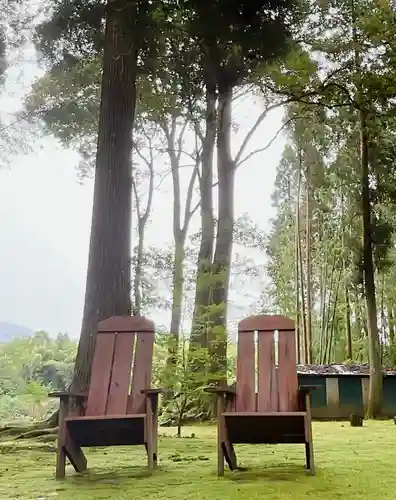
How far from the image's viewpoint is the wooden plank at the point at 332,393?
14148 millimetres

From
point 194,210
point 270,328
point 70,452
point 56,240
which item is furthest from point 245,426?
point 56,240

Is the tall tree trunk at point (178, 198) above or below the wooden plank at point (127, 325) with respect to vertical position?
above

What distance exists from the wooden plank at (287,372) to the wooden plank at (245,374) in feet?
0.56

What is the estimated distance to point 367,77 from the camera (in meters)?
10.9

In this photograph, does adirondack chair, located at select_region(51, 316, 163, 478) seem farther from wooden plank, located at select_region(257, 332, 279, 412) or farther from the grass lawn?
wooden plank, located at select_region(257, 332, 279, 412)

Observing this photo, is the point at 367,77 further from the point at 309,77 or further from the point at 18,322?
the point at 18,322

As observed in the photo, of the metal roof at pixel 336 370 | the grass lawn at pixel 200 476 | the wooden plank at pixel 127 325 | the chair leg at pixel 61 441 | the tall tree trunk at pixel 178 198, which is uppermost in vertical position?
the tall tree trunk at pixel 178 198

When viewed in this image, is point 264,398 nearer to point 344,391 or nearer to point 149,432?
point 149,432

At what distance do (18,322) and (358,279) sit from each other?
8.90 meters

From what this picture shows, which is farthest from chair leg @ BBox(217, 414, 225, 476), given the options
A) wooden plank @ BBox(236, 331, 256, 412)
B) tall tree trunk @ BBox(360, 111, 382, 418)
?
tall tree trunk @ BBox(360, 111, 382, 418)

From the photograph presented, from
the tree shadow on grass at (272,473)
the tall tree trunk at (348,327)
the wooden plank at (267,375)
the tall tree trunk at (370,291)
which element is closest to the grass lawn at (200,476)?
the tree shadow on grass at (272,473)

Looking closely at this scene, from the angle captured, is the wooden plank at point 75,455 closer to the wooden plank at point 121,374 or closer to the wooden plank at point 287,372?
the wooden plank at point 121,374

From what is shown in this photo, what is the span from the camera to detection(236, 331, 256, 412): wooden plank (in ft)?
11.4

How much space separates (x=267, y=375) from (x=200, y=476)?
0.73 meters
